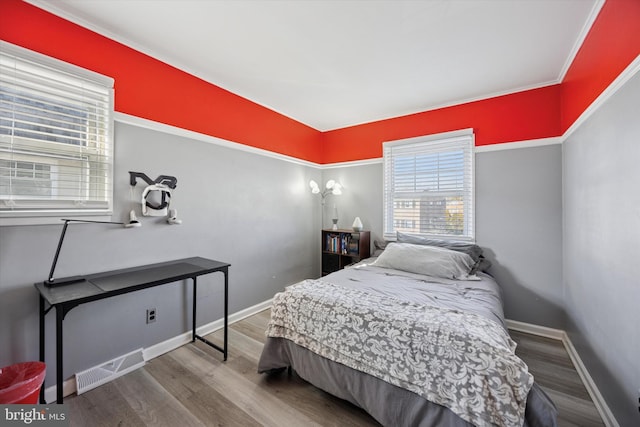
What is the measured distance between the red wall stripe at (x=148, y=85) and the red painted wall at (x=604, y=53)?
2996mm

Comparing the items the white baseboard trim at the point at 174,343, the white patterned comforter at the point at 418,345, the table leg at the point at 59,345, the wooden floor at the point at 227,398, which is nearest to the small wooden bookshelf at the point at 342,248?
the white baseboard trim at the point at 174,343

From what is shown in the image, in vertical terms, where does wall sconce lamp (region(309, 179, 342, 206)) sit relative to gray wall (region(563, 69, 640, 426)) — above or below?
above

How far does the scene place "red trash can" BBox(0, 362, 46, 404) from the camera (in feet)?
4.14

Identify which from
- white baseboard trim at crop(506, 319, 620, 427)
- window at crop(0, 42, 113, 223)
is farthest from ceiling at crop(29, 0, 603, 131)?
white baseboard trim at crop(506, 319, 620, 427)

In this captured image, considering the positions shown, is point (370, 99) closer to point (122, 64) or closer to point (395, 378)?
point (122, 64)

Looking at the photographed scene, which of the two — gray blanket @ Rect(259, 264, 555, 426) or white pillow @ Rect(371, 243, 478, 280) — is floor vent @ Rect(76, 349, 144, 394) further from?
white pillow @ Rect(371, 243, 478, 280)

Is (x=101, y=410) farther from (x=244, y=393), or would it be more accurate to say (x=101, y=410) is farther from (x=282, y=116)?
(x=282, y=116)

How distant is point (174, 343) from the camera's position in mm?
2377

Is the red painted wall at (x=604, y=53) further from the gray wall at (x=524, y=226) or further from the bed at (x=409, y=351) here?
the bed at (x=409, y=351)

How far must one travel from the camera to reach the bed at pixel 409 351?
119 centimetres

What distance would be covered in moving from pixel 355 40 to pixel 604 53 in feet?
5.28

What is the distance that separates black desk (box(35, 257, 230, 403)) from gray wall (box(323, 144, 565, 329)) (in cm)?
291

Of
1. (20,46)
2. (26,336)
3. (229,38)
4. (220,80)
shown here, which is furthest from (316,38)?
(26,336)

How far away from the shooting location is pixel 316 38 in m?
2.00
